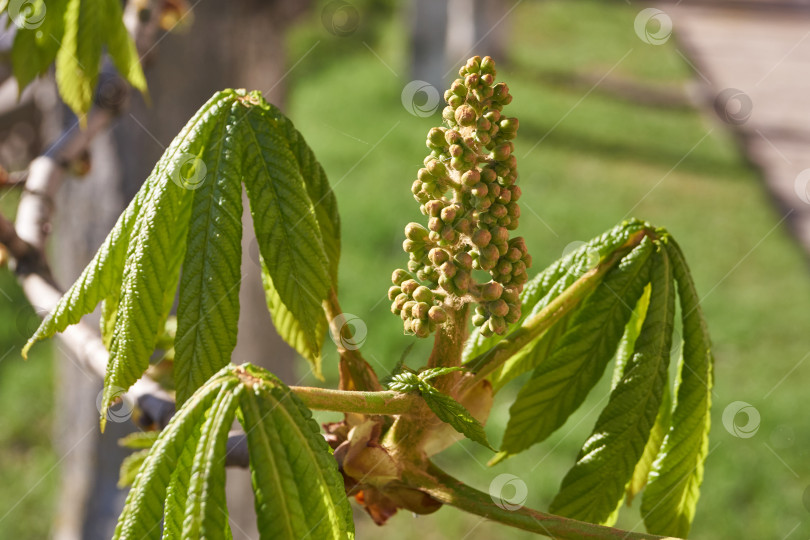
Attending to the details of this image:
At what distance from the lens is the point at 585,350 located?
1187 millimetres

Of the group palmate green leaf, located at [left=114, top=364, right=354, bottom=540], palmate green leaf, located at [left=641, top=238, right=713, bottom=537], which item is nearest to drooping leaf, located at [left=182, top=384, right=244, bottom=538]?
palmate green leaf, located at [left=114, top=364, right=354, bottom=540]

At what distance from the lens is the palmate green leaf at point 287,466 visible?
87cm

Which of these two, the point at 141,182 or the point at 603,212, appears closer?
the point at 141,182

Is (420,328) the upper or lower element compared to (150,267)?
lower

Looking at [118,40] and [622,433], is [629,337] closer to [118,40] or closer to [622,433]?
[622,433]

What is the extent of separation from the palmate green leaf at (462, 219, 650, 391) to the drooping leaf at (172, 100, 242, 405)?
1.24ft

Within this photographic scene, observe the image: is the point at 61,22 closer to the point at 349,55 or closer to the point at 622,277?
the point at 622,277

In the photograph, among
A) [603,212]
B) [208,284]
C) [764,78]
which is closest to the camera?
[208,284]

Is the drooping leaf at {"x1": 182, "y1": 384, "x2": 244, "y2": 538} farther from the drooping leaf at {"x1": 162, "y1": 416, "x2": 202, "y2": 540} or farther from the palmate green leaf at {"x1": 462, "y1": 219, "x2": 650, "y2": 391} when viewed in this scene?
the palmate green leaf at {"x1": 462, "y1": 219, "x2": 650, "y2": 391}

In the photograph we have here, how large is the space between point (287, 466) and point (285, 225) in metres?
0.31

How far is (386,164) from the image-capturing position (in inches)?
263

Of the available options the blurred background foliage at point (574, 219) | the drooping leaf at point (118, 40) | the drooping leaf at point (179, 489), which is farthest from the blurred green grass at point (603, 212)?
the drooping leaf at point (179, 489)

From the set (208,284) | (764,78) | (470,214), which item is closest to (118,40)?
(208,284)

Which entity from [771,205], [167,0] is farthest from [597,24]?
[167,0]
